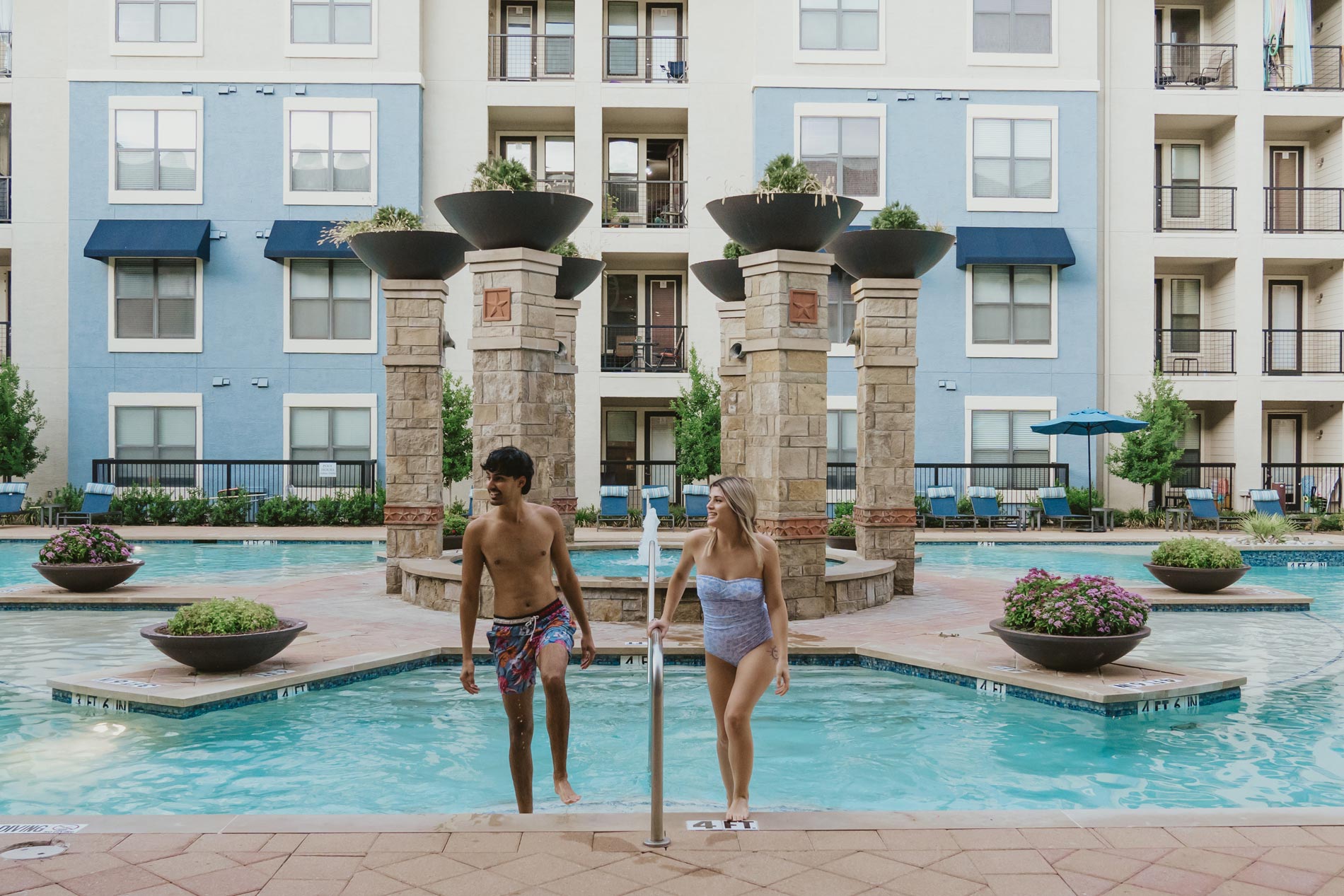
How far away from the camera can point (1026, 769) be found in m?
7.18

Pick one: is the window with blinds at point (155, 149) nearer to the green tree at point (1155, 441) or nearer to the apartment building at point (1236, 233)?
the apartment building at point (1236, 233)

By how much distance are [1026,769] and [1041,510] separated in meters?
20.6

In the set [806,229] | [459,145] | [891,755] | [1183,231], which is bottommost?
[891,755]

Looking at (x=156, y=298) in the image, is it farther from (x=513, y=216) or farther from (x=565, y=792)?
(x=565, y=792)

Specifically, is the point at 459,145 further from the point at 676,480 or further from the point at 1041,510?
the point at 1041,510

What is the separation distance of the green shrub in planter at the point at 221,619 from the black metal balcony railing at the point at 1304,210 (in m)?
28.1

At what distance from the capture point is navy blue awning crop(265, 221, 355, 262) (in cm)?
2703

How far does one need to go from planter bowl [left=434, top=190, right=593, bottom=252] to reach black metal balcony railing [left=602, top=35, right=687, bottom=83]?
1773 cm

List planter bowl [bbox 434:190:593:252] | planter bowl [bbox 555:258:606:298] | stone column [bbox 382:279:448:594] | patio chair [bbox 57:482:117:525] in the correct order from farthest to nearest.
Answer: patio chair [bbox 57:482:117:525] < planter bowl [bbox 555:258:606:298] < stone column [bbox 382:279:448:594] < planter bowl [bbox 434:190:593:252]

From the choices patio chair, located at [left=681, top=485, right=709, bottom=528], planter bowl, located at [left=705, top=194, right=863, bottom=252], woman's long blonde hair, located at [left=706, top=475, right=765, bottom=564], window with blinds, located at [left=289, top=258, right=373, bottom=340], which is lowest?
patio chair, located at [left=681, top=485, right=709, bottom=528]

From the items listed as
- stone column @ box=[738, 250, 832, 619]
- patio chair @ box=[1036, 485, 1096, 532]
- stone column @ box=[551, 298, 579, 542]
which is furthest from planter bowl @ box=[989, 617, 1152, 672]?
patio chair @ box=[1036, 485, 1096, 532]

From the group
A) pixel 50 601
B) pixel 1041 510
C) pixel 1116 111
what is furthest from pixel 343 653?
pixel 1116 111

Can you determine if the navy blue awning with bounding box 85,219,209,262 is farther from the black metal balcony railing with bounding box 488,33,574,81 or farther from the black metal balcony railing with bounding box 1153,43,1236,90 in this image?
the black metal balcony railing with bounding box 1153,43,1236,90

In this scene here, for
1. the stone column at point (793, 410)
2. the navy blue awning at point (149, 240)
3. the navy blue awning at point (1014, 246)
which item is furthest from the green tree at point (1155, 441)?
the navy blue awning at point (149, 240)
